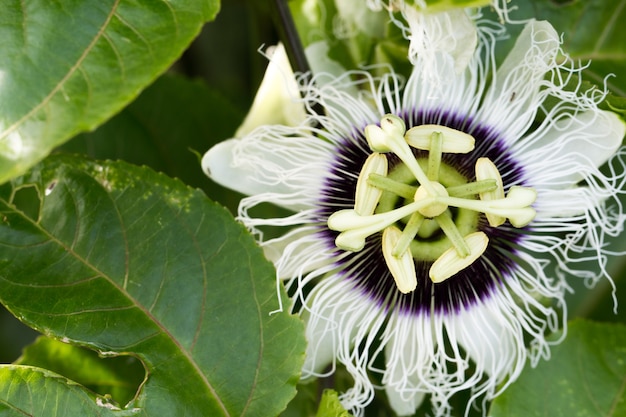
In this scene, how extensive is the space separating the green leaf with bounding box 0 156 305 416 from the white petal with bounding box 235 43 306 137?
8.9 inches

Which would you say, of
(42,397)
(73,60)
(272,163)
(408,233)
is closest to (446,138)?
(408,233)

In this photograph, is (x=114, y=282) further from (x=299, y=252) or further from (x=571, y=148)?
(x=571, y=148)

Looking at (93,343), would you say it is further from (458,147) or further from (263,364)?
(458,147)

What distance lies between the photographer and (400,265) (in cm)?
105

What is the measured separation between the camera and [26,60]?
833 mm

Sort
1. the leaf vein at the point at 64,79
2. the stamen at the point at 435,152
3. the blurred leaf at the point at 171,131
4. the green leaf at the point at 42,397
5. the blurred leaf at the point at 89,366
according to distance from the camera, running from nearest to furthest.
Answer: the leaf vein at the point at 64,79, the green leaf at the point at 42,397, the stamen at the point at 435,152, the blurred leaf at the point at 89,366, the blurred leaf at the point at 171,131

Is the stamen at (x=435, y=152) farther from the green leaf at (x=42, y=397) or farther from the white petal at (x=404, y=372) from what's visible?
the green leaf at (x=42, y=397)

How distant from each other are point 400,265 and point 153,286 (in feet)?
0.96

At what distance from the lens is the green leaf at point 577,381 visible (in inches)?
44.3

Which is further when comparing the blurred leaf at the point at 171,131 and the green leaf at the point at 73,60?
the blurred leaf at the point at 171,131

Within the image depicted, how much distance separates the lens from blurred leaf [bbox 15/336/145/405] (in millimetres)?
1173

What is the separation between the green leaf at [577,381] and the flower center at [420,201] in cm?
21

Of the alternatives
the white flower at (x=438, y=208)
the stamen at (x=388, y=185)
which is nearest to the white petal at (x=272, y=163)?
the white flower at (x=438, y=208)

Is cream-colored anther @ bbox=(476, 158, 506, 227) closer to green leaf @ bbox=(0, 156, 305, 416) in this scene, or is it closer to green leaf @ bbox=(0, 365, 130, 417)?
green leaf @ bbox=(0, 156, 305, 416)
